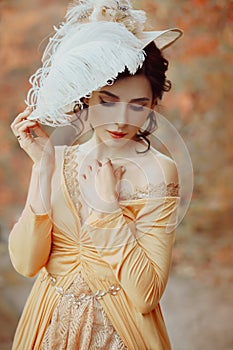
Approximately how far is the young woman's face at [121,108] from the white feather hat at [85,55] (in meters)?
0.02

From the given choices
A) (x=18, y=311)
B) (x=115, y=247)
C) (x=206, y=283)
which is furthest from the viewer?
(x=206, y=283)

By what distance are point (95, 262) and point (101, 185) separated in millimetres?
131

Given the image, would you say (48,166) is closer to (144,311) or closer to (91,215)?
(91,215)

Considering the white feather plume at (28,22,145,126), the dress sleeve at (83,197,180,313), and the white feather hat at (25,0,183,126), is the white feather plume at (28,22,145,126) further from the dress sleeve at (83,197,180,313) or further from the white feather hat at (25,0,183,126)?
the dress sleeve at (83,197,180,313)

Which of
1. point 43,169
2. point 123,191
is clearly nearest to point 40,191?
point 43,169

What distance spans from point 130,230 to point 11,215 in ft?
5.97

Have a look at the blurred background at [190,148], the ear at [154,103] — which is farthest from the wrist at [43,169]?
the blurred background at [190,148]

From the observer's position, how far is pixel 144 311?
96 centimetres

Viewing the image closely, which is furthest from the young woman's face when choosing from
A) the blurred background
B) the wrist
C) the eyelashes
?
the blurred background

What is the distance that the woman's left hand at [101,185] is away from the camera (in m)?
0.95

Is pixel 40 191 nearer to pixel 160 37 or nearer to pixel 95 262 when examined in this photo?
pixel 95 262

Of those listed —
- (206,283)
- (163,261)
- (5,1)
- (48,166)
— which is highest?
(5,1)

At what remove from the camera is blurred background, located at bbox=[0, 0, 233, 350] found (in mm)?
2639

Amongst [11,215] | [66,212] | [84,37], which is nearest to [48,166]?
[66,212]
